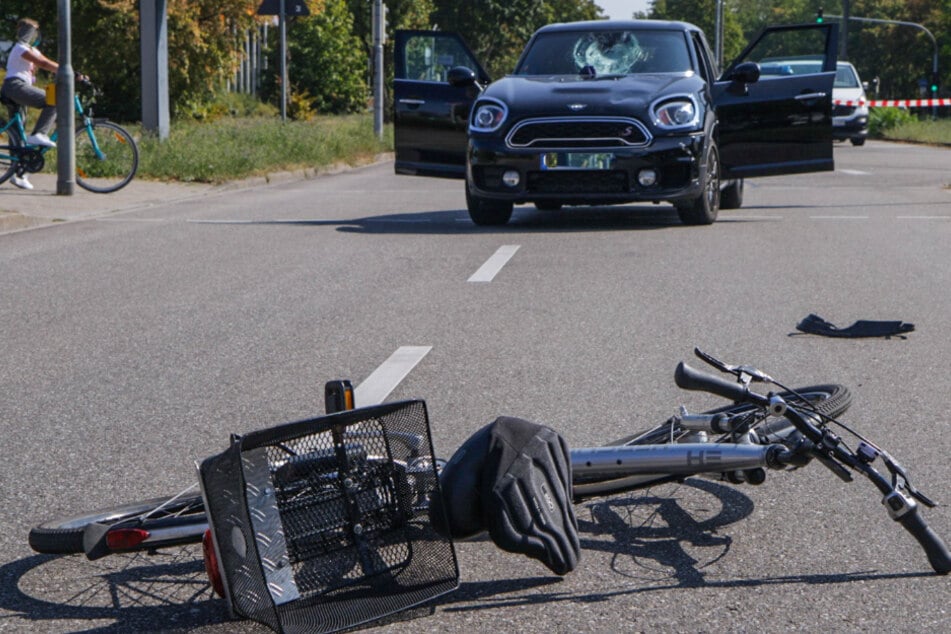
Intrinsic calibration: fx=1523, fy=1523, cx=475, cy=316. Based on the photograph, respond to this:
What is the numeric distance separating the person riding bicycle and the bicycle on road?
12994 millimetres

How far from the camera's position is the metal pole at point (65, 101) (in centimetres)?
1537

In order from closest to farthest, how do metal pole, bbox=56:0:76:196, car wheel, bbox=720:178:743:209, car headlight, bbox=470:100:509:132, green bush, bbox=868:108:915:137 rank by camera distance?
car headlight, bbox=470:100:509:132, metal pole, bbox=56:0:76:196, car wheel, bbox=720:178:743:209, green bush, bbox=868:108:915:137

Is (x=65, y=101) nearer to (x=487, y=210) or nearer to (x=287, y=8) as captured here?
(x=487, y=210)

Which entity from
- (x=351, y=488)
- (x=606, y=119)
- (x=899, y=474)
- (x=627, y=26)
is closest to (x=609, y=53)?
(x=627, y=26)

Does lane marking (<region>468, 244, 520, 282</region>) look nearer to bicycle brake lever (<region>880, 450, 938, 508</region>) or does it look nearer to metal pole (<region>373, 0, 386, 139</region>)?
bicycle brake lever (<region>880, 450, 938, 508</region>)

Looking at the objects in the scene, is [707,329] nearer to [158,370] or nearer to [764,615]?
[158,370]

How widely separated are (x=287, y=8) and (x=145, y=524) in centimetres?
2490

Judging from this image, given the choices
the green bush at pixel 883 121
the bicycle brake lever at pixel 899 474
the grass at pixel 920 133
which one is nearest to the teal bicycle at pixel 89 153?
the bicycle brake lever at pixel 899 474

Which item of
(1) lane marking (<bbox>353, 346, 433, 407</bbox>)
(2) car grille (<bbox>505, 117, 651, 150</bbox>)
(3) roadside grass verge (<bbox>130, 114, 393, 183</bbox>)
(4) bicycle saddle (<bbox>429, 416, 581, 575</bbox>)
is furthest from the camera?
(3) roadside grass verge (<bbox>130, 114, 393, 183</bbox>)

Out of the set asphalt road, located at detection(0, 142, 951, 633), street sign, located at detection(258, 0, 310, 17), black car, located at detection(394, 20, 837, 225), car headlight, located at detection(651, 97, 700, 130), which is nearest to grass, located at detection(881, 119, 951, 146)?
street sign, located at detection(258, 0, 310, 17)

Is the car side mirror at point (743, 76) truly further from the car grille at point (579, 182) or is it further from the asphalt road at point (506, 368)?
the car grille at point (579, 182)

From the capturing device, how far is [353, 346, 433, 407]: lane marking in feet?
19.7

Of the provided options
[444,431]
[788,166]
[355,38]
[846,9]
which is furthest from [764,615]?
[846,9]

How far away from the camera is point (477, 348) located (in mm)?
7215
